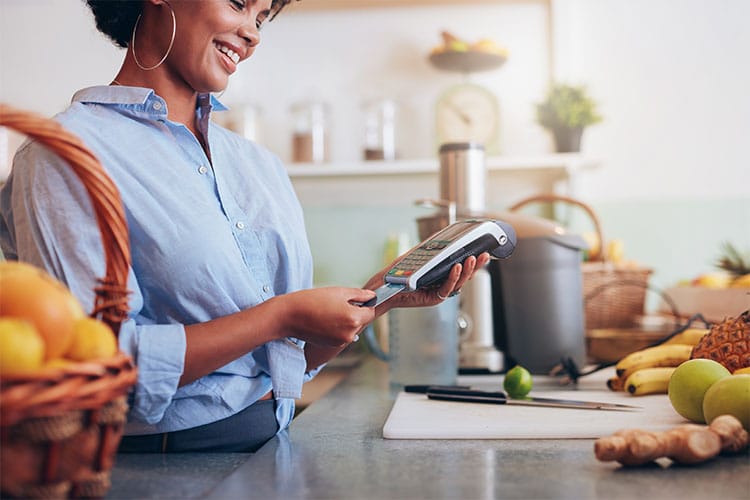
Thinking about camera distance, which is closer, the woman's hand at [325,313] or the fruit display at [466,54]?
the woman's hand at [325,313]

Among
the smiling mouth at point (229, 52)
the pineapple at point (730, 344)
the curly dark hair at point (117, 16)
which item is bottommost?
the pineapple at point (730, 344)

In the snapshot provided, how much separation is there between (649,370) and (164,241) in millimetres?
714

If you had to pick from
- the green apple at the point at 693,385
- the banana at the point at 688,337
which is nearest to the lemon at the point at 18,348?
the green apple at the point at 693,385

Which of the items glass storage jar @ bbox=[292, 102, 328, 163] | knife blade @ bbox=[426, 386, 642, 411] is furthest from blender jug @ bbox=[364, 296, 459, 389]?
glass storage jar @ bbox=[292, 102, 328, 163]

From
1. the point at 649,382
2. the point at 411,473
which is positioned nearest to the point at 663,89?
the point at 649,382

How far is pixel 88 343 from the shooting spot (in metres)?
0.57

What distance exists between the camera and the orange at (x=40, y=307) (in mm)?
542

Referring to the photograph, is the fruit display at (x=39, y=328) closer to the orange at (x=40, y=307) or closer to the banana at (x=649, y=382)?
the orange at (x=40, y=307)

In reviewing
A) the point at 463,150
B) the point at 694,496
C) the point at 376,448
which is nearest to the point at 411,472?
the point at 376,448

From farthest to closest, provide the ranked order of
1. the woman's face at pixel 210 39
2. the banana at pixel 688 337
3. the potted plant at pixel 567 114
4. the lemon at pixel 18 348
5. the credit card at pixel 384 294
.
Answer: the potted plant at pixel 567 114, the banana at pixel 688 337, the woman's face at pixel 210 39, the credit card at pixel 384 294, the lemon at pixel 18 348

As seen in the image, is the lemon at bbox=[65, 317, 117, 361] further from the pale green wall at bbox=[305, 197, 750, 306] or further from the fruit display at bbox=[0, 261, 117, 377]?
the pale green wall at bbox=[305, 197, 750, 306]

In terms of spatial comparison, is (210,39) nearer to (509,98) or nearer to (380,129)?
(380,129)

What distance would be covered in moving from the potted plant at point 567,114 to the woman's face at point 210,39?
4.54ft

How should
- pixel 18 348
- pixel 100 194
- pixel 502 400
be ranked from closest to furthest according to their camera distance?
1. pixel 18 348
2. pixel 100 194
3. pixel 502 400
